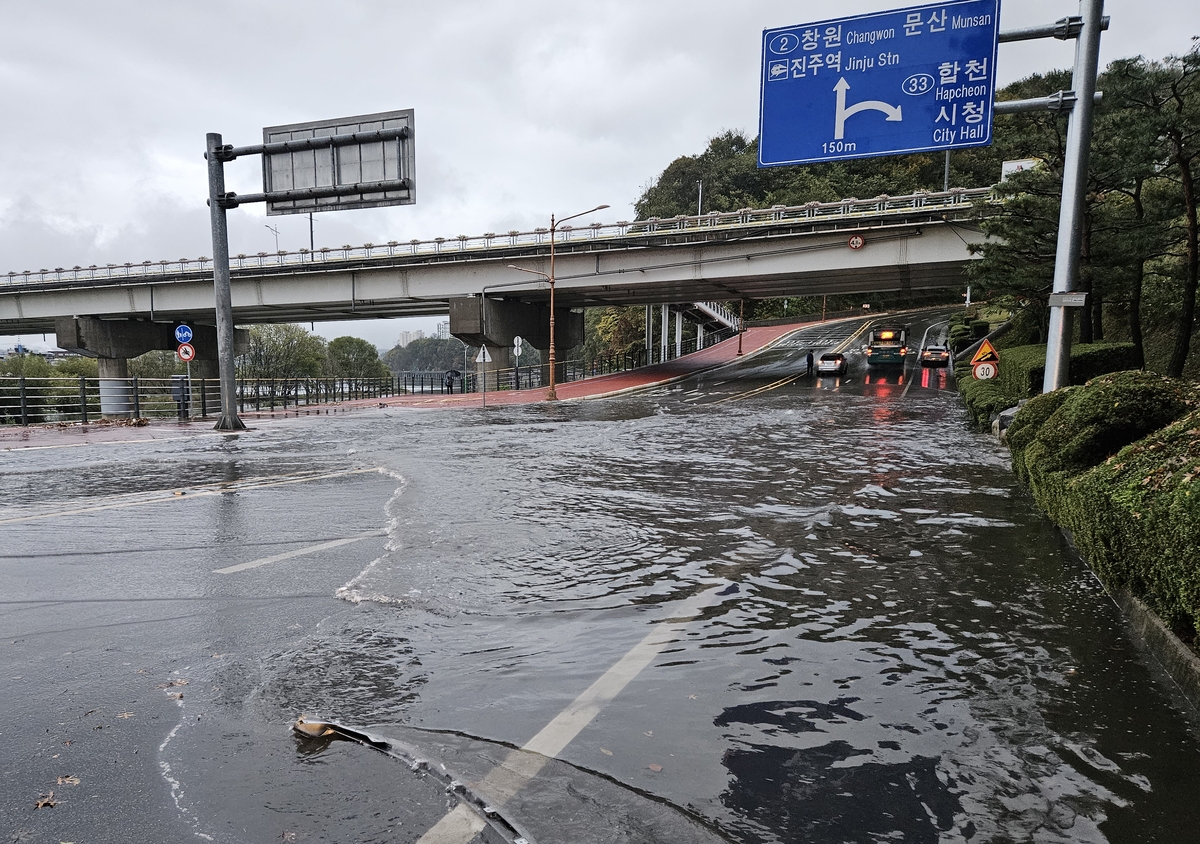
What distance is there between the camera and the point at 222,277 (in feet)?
70.6

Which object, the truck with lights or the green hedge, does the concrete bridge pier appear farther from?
the green hedge

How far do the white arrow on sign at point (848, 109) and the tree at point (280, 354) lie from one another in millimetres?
97082

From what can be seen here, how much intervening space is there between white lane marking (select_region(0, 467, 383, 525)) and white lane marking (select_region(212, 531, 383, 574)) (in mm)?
3466

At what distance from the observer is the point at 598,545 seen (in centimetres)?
726

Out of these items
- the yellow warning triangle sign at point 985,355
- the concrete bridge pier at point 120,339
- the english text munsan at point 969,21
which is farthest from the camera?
the concrete bridge pier at point 120,339

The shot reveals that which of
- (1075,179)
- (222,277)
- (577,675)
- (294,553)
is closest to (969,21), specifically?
(1075,179)

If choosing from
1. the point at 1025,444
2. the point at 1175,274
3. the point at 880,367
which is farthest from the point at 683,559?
the point at 880,367

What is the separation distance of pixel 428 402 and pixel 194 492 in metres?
30.8

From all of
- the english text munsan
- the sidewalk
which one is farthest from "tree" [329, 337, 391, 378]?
the english text munsan

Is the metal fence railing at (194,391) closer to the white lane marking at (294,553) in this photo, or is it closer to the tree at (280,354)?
the white lane marking at (294,553)

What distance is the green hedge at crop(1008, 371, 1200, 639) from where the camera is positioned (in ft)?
13.4

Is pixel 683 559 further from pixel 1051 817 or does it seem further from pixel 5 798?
pixel 5 798

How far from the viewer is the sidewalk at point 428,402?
779 inches

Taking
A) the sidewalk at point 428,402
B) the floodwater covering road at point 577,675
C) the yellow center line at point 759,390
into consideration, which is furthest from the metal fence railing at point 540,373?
the floodwater covering road at point 577,675
